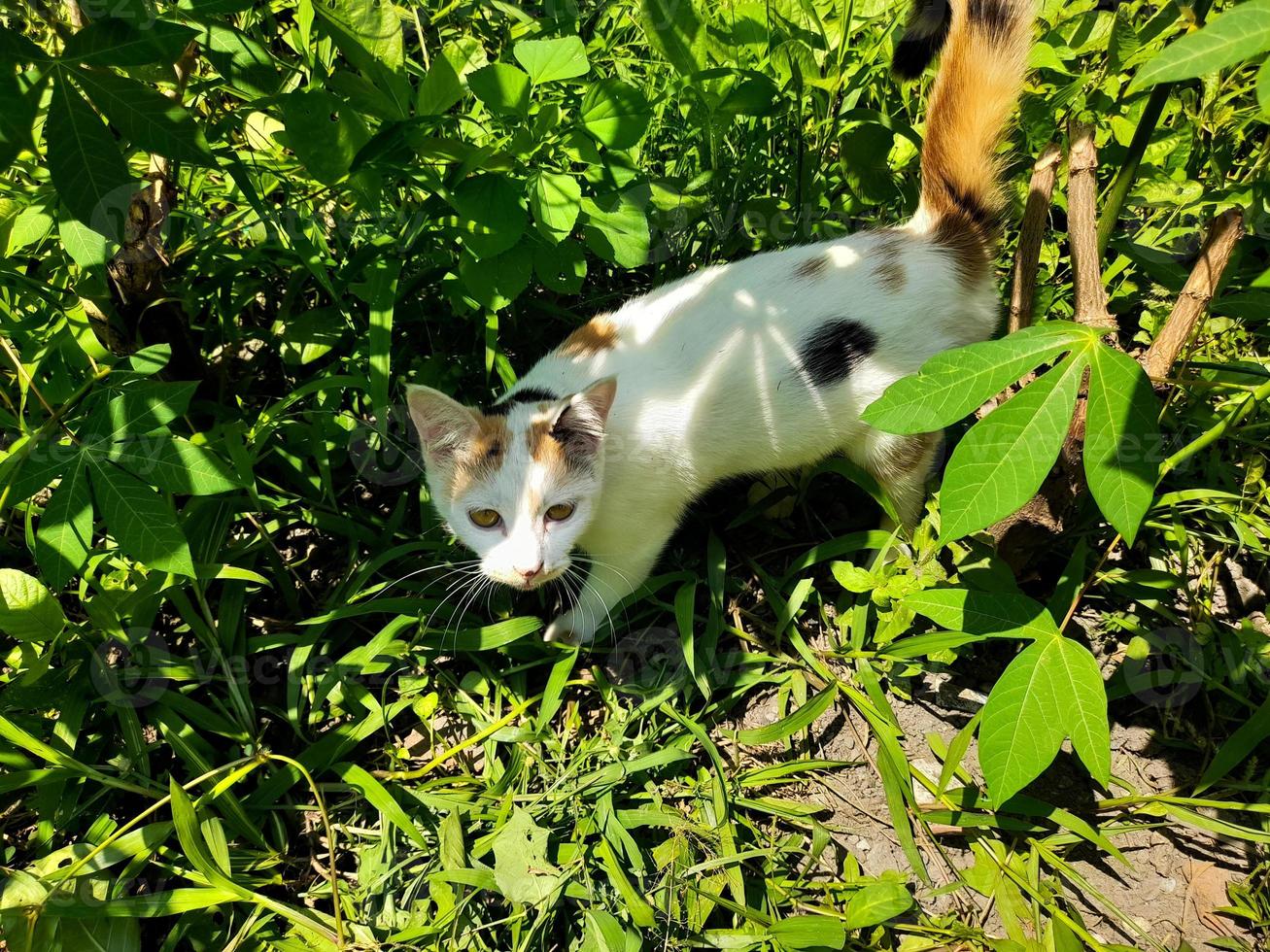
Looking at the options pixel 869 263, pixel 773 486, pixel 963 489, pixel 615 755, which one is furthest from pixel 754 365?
pixel 615 755

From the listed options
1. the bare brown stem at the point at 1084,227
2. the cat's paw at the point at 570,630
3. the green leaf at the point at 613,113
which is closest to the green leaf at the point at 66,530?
the cat's paw at the point at 570,630

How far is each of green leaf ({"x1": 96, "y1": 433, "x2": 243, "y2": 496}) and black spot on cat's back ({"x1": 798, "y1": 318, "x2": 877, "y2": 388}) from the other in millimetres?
1414

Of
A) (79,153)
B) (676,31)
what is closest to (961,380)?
(676,31)

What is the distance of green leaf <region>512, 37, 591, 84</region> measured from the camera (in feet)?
5.85

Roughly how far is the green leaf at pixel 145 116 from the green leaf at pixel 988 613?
168 centimetres

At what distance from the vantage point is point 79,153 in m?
1.34

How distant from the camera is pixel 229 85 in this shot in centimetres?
198

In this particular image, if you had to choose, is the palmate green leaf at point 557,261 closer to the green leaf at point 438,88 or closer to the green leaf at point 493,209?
the green leaf at point 493,209

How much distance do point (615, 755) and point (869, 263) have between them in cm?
149

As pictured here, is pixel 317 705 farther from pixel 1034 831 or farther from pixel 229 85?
pixel 1034 831

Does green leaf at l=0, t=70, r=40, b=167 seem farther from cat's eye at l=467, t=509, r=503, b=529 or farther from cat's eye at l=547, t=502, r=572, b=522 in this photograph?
cat's eye at l=547, t=502, r=572, b=522

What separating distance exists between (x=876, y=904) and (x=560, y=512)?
3.82ft

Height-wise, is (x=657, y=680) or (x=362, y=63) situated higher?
(x=362, y=63)

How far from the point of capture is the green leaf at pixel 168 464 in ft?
5.39
